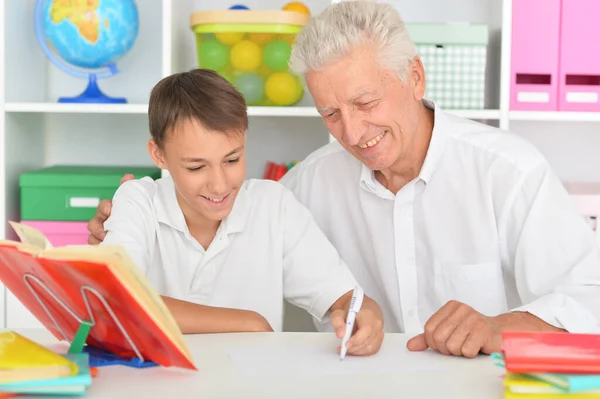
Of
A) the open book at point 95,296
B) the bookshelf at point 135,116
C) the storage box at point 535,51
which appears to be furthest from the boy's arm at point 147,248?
the storage box at point 535,51

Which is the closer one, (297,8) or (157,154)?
(157,154)

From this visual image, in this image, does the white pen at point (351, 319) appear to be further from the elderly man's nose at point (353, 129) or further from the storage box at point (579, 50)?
the storage box at point (579, 50)

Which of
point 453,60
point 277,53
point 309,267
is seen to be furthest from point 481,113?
point 309,267

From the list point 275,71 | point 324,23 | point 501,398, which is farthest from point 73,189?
point 501,398

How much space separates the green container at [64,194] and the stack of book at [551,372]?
1539 millimetres

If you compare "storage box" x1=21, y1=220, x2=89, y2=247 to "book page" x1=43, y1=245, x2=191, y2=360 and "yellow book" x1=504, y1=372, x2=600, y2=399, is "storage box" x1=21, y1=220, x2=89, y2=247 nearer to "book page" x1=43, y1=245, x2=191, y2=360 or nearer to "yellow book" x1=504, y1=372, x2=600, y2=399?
"book page" x1=43, y1=245, x2=191, y2=360

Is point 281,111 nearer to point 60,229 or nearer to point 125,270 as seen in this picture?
point 60,229

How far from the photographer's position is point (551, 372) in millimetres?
955

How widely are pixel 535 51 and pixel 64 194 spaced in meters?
1.32

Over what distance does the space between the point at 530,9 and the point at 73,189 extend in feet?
4.32

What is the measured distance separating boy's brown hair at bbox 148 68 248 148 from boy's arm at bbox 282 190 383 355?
0.83 ft

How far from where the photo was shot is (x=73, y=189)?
2311 millimetres

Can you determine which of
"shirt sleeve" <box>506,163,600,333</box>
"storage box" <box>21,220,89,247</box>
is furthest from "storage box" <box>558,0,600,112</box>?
"storage box" <box>21,220,89,247</box>

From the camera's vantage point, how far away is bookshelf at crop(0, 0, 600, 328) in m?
2.39
